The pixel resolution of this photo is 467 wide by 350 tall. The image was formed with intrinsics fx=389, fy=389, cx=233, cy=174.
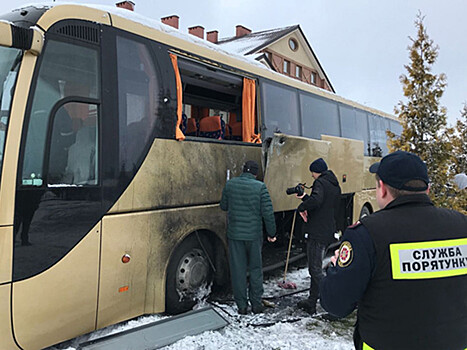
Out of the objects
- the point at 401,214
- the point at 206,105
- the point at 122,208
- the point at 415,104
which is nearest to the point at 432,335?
the point at 401,214

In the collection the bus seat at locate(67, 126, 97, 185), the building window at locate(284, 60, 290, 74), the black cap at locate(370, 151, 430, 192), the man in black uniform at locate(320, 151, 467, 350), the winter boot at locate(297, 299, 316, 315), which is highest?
the building window at locate(284, 60, 290, 74)

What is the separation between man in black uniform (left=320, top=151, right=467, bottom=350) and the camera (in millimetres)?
1893

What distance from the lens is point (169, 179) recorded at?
4.54m

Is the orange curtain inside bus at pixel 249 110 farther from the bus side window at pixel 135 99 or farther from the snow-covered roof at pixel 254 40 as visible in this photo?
the snow-covered roof at pixel 254 40

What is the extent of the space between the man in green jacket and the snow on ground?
0.28 metres

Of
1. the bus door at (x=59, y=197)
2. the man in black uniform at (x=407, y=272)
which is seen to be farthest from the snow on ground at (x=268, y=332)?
the man in black uniform at (x=407, y=272)

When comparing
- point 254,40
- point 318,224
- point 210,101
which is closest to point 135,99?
point 210,101

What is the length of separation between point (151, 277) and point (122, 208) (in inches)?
35.5

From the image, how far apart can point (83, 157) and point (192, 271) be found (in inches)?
80.7

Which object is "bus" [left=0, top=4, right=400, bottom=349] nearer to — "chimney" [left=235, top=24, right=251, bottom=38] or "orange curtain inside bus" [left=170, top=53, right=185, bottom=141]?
"orange curtain inside bus" [left=170, top=53, right=185, bottom=141]

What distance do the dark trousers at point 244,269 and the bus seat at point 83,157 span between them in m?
2.11

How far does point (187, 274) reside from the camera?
4863 mm

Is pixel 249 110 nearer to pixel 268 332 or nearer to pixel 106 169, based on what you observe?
pixel 106 169

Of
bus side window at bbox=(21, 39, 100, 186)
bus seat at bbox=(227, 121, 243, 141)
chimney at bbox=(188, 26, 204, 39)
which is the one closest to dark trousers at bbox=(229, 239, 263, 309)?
bus seat at bbox=(227, 121, 243, 141)
